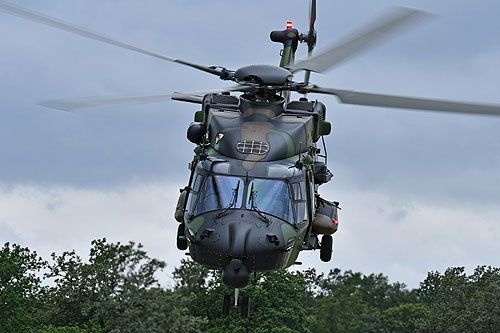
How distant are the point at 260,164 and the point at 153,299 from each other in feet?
144

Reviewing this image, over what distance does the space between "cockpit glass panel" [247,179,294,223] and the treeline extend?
42.4 metres

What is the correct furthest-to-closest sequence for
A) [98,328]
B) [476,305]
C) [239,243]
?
[476,305], [98,328], [239,243]

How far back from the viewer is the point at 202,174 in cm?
2598

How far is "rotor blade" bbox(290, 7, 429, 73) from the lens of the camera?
26375mm

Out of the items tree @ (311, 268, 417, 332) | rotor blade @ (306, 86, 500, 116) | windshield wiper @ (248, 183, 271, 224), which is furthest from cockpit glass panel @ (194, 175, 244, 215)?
tree @ (311, 268, 417, 332)

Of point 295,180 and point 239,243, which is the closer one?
point 239,243

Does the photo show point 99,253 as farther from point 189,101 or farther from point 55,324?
point 189,101

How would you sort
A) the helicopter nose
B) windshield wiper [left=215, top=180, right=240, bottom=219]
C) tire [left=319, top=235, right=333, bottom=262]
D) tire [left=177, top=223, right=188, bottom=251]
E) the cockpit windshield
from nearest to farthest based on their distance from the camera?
the helicopter nose, windshield wiper [left=215, top=180, right=240, bottom=219], the cockpit windshield, tire [left=177, top=223, right=188, bottom=251], tire [left=319, top=235, right=333, bottom=262]

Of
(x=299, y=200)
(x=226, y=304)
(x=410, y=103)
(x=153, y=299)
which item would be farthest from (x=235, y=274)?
(x=153, y=299)

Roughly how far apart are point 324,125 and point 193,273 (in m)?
50.4

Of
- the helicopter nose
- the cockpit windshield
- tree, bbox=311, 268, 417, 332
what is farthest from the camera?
tree, bbox=311, 268, 417, 332

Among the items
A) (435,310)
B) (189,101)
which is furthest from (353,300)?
(189,101)

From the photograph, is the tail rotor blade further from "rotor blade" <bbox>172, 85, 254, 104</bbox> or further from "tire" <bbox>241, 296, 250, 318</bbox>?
"tire" <bbox>241, 296, 250, 318</bbox>

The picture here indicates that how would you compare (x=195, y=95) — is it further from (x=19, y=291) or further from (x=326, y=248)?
(x=19, y=291)
